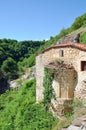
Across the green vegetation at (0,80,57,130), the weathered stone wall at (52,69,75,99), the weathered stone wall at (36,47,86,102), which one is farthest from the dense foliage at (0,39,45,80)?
the weathered stone wall at (52,69,75,99)

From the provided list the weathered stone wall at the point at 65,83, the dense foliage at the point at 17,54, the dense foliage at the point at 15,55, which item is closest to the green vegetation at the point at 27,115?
the weathered stone wall at the point at 65,83

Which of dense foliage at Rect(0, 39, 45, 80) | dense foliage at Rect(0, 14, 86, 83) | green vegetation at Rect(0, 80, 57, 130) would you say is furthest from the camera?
dense foliage at Rect(0, 39, 45, 80)

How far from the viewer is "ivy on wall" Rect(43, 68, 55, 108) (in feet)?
78.0

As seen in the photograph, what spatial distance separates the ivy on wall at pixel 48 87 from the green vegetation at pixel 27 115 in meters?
0.84

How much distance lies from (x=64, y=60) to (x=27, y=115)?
559 centimetres

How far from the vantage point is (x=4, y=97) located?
40.2 metres

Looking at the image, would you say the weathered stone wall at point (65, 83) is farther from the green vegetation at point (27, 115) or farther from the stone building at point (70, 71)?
the green vegetation at point (27, 115)

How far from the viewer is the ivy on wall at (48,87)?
935 inches

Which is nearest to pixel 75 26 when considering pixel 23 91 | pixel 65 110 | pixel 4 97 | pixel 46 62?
pixel 4 97

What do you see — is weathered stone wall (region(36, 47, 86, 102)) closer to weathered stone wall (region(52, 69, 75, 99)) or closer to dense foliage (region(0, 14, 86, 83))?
weathered stone wall (region(52, 69, 75, 99))

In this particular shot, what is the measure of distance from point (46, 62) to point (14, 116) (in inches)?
238

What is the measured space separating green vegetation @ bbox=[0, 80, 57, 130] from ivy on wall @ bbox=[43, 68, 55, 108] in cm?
84


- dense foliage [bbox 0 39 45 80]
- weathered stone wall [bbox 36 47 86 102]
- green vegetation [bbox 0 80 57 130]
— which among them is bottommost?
green vegetation [bbox 0 80 57 130]

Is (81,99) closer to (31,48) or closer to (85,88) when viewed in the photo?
(85,88)
